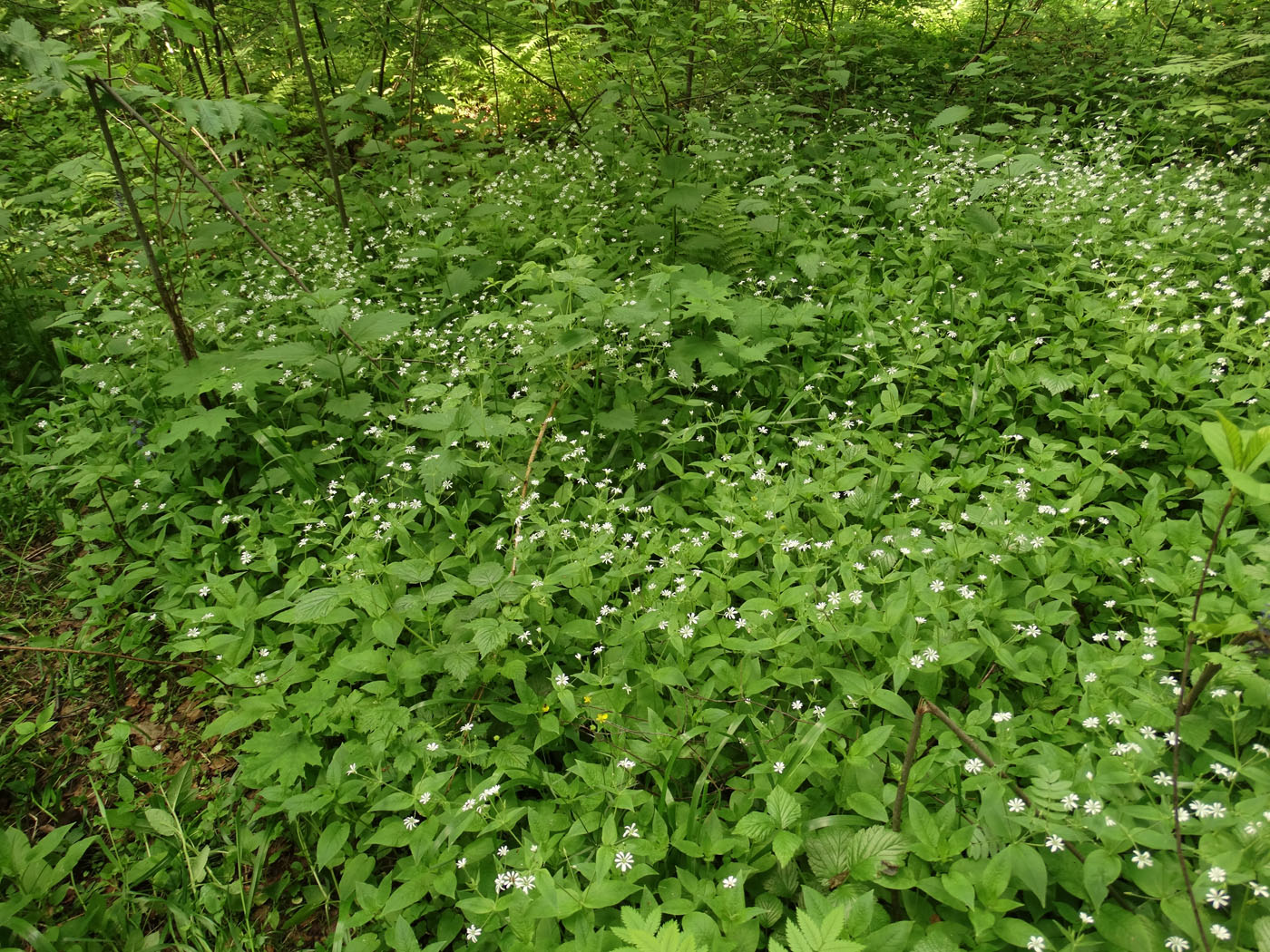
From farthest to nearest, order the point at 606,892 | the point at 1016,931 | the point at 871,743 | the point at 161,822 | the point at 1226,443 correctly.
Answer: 1. the point at 161,822
2. the point at 871,743
3. the point at 606,892
4. the point at 1016,931
5. the point at 1226,443

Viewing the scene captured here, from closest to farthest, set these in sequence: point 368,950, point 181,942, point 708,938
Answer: point 708,938
point 368,950
point 181,942

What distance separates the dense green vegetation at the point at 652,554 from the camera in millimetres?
1978

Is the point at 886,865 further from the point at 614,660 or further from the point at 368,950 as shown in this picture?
the point at 368,950

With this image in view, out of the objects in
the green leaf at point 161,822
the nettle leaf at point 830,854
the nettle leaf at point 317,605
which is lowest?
the green leaf at point 161,822

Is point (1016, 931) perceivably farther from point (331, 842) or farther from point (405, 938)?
point (331, 842)

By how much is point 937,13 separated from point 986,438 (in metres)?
8.29

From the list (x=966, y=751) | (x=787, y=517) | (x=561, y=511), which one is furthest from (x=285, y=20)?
(x=966, y=751)

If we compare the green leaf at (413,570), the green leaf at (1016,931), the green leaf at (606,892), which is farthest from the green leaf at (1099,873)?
the green leaf at (413,570)

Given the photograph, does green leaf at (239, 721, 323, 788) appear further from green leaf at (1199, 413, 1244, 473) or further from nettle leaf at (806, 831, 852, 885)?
green leaf at (1199, 413, 1244, 473)

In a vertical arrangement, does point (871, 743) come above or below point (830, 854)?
above

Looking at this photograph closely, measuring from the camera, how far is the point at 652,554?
314 centimetres

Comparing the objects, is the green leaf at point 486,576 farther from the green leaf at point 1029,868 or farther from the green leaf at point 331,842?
the green leaf at point 1029,868

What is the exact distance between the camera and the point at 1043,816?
1874 millimetres

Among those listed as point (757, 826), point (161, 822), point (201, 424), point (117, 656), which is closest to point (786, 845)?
point (757, 826)
